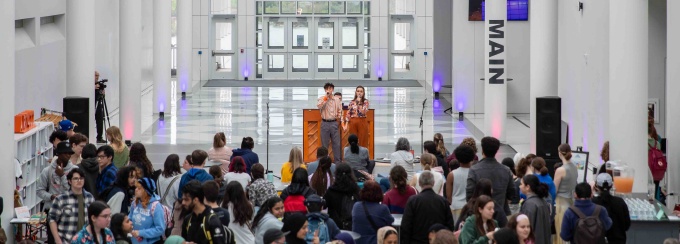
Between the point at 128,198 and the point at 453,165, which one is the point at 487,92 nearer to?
the point at 453,165

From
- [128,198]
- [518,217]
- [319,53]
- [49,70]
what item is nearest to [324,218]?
[518,217]

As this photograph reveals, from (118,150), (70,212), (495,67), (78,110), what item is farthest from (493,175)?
(495,67)

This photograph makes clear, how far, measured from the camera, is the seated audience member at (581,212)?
1140 cm

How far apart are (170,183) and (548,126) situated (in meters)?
9.50

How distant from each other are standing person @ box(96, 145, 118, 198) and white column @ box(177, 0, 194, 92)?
75.6ft

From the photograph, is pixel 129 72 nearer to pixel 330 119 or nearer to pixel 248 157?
pixel 330 119

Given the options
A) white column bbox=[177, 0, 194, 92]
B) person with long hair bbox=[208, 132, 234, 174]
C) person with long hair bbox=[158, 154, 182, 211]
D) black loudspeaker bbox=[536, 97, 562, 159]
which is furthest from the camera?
white column bbox=[177, 0, 194, 92]

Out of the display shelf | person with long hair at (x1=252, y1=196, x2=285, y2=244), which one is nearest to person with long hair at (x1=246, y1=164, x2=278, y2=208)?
person with long hair at (x1=252, y1=196, x2=285, y2=244)

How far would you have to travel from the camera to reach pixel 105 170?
44.3 ft

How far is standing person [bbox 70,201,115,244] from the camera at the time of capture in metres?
10.1

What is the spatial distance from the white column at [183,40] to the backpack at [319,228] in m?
26.4

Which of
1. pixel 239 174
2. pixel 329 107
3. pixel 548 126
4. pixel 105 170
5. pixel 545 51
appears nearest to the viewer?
pixel 105 170

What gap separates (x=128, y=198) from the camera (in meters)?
Result: 12.4

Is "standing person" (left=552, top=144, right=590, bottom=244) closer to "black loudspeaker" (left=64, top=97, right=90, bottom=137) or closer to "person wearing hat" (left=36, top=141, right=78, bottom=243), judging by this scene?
"person wearing hat" (left=36, top=141, right=78, bottom=243)
